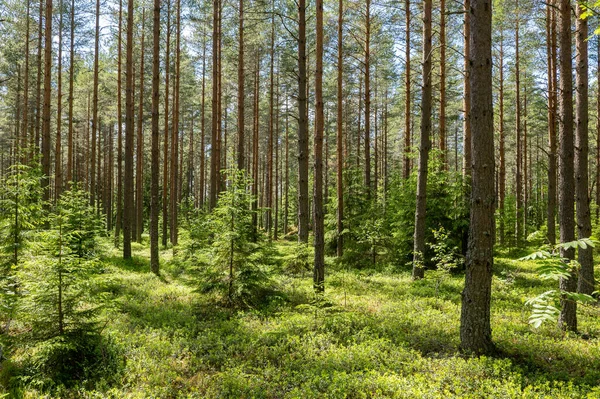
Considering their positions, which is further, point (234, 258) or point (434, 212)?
point (434, 212)

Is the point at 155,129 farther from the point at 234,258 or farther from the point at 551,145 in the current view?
the point at 551,145

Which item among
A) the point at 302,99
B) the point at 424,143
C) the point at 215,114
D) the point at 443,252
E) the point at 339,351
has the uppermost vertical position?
the point at 215,114

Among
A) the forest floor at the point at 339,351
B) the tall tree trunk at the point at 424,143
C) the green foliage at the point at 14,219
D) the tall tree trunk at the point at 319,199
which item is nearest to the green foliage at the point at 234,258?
the forest floor at the point at 339,351

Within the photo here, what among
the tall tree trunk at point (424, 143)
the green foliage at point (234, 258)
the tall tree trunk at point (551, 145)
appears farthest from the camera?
the tall tree trunk at point (551, 145)

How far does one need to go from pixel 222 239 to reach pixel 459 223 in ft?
26.7

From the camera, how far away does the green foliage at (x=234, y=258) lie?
8.40m

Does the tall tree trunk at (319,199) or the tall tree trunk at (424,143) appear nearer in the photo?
the tall tree trunk at (319,199)

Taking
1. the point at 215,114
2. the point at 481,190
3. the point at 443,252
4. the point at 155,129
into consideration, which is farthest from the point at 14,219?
the point at 443,252

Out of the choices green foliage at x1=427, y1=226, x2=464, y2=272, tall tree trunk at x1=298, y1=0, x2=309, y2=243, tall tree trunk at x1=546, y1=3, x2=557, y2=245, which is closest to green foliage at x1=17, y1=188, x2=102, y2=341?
tall tree trunk at x1=298, y1=0, x2=309, y2=243

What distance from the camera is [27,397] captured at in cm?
454

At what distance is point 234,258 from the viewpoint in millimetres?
8445

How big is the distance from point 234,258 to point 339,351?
366 cm

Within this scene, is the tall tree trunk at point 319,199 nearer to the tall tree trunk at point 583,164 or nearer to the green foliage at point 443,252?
the green foliage at point 443,252

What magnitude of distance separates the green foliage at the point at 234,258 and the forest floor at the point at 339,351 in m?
0.51
